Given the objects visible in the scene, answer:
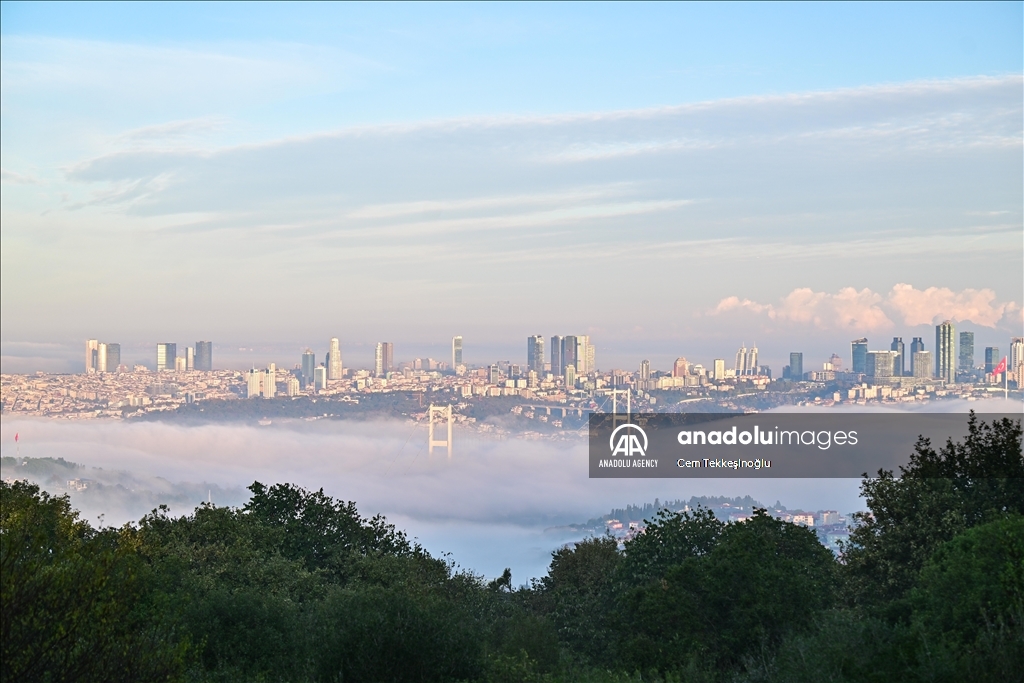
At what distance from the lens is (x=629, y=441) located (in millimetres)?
135625

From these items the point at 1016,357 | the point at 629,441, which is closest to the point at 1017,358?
the point at 1016,357

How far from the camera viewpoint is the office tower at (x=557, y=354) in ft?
593

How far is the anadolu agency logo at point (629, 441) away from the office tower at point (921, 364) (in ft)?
117

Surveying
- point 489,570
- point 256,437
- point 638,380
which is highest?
point 638,380

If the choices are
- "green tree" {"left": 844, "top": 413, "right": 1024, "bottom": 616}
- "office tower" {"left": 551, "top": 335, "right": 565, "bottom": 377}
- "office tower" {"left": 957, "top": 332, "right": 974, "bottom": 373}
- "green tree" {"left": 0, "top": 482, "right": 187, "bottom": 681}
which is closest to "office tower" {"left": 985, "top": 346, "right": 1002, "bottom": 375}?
"office tower" {"left": 957, "top": 332, "right": 974, "bottom": 373}

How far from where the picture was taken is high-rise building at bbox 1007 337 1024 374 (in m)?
109

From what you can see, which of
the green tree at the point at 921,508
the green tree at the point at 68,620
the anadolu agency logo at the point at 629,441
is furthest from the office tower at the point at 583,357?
the green tree at the point at 68,620

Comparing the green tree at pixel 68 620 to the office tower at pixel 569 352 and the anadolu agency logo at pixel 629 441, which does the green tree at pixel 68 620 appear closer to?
the anadolu agency logo at pixel 629 441

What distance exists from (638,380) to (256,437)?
70.8 meters

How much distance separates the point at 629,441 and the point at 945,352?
41243mm

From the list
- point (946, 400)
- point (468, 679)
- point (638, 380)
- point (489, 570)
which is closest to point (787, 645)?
point (468, 679)

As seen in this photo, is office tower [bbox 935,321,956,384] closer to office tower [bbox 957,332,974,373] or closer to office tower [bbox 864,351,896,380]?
office tower [bbox 957,332,974,373]

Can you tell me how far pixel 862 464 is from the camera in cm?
11050

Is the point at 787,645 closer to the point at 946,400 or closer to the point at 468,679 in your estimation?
the point at 468,679
